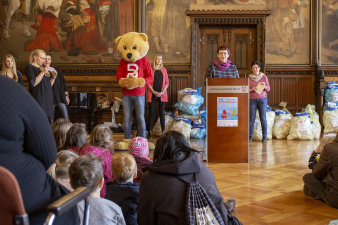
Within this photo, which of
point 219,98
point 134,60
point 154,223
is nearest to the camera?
point 154,223

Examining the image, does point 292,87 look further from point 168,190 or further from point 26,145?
point 26,145

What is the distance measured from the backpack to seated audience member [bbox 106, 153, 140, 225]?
434 mm

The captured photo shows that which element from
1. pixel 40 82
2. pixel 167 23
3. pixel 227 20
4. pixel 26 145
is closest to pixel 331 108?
pixel 227 20

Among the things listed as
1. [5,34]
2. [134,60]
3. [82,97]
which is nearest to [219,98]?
[134,60]

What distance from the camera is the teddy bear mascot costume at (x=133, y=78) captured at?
5.48 metres

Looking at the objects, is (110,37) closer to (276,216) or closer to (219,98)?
(219,98)

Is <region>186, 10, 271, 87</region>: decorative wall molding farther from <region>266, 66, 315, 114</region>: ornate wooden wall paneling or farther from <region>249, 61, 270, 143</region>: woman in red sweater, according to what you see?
<region>249, 61, 270, 143</region>: woman in red sweater

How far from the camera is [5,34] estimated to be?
993 centimetres

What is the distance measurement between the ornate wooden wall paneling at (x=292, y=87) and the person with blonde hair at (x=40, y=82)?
566cm

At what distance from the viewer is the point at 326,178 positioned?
116 inches

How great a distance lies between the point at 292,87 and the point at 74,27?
5.32m

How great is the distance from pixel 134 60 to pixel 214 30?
15.3 feet

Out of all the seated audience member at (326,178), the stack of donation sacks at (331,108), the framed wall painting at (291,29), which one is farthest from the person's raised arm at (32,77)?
the framed wall painting at (291,29)

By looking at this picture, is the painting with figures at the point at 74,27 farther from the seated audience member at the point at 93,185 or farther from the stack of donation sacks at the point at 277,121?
the seated audience member at the point at 93,185
